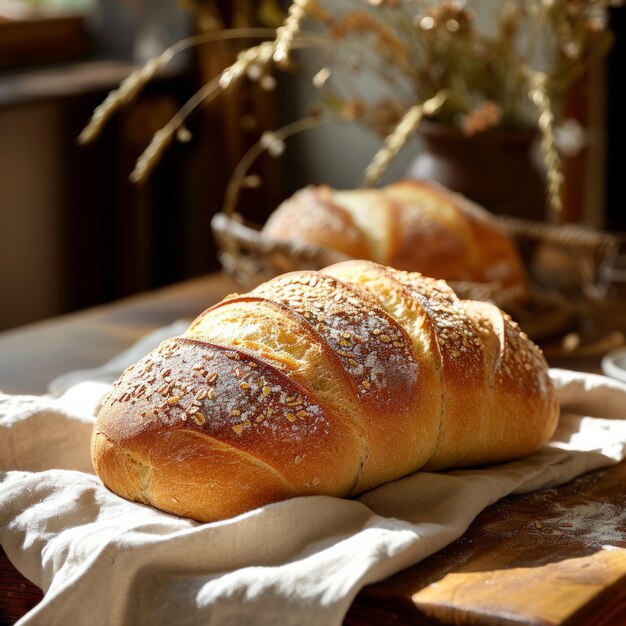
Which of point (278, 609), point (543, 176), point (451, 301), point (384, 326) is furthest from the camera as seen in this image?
point (543, 176)

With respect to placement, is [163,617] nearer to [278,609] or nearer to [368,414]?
[278,609]

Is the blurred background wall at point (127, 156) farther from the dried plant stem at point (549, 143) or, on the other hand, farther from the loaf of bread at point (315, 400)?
the loaf of bread at point (315, 400)

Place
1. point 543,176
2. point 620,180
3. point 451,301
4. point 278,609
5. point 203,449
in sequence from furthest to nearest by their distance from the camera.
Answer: point 620,180
point 543,176
point 451,301
point 203,449
point 278,609

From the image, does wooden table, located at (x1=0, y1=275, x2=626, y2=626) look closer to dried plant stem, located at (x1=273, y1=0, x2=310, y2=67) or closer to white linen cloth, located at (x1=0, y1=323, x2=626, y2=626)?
white linen cloth, located at (x1=0, y1=323, x2=626, y2=626)

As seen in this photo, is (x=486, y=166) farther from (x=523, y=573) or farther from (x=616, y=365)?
(x=523, y=573)

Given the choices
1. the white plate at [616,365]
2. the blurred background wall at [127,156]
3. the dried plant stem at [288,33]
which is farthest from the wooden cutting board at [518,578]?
the blurred background wall at [127,156]

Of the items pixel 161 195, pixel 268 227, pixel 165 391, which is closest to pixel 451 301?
pixel 165 391
